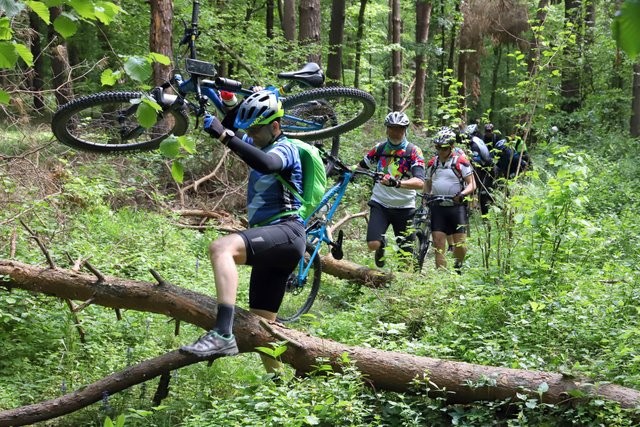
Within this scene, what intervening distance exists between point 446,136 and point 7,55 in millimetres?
6076

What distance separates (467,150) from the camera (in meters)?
7.93

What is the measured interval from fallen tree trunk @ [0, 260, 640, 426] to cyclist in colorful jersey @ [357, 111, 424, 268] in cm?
318

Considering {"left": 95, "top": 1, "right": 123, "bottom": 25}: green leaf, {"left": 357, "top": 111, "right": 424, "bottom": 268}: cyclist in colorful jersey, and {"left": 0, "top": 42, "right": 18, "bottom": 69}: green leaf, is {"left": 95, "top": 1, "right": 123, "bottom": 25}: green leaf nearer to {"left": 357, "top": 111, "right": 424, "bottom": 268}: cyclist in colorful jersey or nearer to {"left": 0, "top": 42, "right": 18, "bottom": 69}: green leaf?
{"left": 0, "top": 42, "right": 18, "bottom": 69}: green leaf

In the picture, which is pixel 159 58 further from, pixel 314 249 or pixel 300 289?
pixel 300 289

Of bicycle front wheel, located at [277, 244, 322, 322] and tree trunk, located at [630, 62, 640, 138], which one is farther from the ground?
tree trunk, located at [630, 62, 640, 138]

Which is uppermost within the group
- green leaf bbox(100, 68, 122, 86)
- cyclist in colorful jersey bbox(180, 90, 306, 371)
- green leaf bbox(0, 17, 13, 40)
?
green leaf bbox(0, 17, 13, 40)

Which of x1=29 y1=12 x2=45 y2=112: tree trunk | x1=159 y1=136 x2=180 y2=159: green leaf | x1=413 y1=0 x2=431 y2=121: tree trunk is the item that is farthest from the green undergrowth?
x1=413 y1=0 x2=431 y2=121: tree trunk

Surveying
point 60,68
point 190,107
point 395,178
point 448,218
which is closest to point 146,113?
point 190,107

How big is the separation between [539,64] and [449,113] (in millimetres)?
1110

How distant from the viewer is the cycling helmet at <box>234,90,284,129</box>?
4.74 m

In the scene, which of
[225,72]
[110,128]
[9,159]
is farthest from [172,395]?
[225,72]

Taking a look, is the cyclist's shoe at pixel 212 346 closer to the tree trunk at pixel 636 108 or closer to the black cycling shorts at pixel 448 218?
the black cycling shorts at pixel 448 218

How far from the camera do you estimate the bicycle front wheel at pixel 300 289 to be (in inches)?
271

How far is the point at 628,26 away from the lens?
86cm
